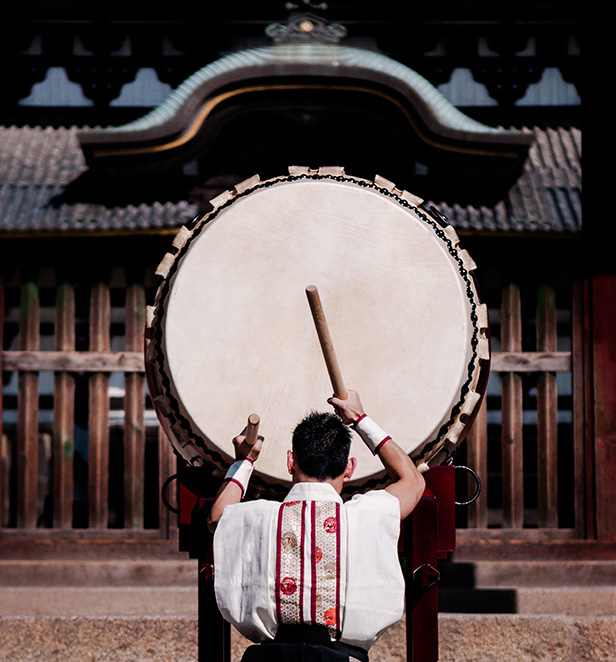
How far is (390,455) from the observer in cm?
217

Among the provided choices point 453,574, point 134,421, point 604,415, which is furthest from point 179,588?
point 604,415

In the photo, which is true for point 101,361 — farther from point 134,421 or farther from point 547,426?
point 547,426

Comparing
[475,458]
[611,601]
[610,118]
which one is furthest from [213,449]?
[610,118]

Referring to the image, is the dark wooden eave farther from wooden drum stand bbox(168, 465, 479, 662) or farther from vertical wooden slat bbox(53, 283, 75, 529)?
wooden drum stand bbox(168, 465, 479, 662)

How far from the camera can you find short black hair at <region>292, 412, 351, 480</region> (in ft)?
6.84

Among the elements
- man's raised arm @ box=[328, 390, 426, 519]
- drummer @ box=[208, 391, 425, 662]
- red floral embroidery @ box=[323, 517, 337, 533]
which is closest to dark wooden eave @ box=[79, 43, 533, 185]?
man's raised arm @ box=[328, 390, 426, 519]

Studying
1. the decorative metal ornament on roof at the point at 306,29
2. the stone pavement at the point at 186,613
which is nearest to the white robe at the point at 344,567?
the stone pavement at the point at 186,613

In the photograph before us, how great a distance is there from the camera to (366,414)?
2309mm

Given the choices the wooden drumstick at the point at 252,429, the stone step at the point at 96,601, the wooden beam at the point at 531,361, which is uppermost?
the wooden beam at the point at 531,361

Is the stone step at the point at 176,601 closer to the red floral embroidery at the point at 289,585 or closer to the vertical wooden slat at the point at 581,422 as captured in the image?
the vertical wooden slat at the point at 581,422

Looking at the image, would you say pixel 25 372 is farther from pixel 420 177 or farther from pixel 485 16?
pixel 485 16

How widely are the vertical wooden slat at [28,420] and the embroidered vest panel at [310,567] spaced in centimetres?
331

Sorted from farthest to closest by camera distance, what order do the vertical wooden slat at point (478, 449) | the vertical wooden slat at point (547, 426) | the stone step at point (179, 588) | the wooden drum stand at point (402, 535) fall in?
the vertical wooden slat at point (547, 426), the vertical wooden slat at point (478, 449), the stone step at point (179, 588), the wooden drum stand at point (402, 535)

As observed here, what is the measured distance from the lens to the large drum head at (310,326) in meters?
2.38
